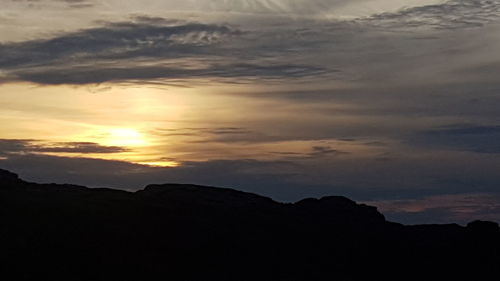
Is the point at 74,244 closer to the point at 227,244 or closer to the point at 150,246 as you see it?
the point at 150,246

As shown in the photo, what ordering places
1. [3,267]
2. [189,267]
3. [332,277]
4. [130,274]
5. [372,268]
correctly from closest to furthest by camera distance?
[3,267]
[130,274]
[189,267]
[332,277]
[372,268]

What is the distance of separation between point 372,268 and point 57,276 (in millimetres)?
74150

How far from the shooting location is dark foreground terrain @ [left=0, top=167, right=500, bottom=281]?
136875mm

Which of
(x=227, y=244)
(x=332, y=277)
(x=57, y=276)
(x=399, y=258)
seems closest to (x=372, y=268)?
(x=399, y=258)

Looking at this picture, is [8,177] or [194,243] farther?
[8,177]

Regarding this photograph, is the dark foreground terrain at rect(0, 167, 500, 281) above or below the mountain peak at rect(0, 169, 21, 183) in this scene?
below

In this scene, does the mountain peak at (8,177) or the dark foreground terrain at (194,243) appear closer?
the dark foreground terrain at (194,243)

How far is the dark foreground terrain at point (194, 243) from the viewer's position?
449ft

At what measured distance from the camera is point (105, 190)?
184 m

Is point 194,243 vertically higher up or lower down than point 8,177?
lower down

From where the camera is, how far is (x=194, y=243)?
159 metres

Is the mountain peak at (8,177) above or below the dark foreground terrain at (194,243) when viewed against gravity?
above

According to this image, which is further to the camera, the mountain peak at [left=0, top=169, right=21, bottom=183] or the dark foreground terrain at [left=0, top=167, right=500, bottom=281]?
the mountain peak at [left=0, top=169, right=21, bottom=183]

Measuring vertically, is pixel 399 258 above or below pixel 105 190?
below
